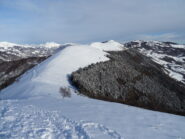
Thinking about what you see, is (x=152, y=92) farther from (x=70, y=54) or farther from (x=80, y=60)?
(x=70, y=54)

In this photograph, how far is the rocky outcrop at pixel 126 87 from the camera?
3641 cm

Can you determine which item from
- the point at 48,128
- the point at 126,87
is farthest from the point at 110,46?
the point at 48,128

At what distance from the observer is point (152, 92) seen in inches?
1690

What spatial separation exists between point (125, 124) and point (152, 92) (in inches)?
1249

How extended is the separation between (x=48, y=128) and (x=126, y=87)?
30.9m

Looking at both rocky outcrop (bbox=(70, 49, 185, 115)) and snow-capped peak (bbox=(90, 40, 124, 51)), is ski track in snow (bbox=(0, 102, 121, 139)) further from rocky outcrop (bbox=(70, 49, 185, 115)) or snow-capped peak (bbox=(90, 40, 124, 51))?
snow-capped peak (bbox=(90, 40, 124, 51))

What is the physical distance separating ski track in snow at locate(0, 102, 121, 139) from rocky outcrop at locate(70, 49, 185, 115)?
19.4m

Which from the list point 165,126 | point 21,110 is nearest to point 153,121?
point 165,126

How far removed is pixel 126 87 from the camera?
41.2 metres

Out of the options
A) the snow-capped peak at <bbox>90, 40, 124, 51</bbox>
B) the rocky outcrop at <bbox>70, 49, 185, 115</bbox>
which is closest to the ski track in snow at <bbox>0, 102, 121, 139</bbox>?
the rocky outcrop at <bbox>70, 49, 185, 115</bbox>

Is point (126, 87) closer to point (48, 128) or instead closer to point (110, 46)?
point (48, 128)

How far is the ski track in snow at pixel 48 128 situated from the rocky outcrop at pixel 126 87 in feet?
63.5

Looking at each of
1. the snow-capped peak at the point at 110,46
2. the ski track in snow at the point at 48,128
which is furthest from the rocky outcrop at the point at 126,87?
the snow-capped peak at the point at 110,46

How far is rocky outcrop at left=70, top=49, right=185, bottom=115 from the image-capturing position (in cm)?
3641
